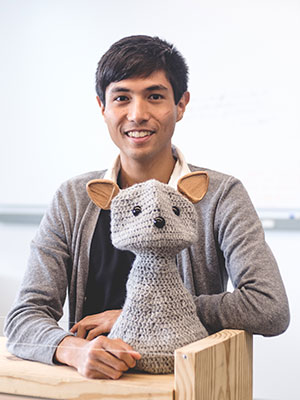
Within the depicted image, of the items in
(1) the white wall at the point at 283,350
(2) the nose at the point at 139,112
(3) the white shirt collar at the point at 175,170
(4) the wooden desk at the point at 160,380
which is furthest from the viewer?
(1) the white wall at the point at 283,350

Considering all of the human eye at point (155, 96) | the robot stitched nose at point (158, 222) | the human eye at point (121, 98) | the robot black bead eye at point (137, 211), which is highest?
the human eye at point (155, 96)

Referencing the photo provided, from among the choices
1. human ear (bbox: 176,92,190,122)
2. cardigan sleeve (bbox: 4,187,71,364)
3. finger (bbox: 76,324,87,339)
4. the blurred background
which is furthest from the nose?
the blurred background

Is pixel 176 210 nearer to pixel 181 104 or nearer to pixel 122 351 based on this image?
pixel 122 351

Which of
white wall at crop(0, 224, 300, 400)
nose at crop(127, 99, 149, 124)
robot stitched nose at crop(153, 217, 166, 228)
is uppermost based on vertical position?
nose at crop(127, 99, 149, 124)

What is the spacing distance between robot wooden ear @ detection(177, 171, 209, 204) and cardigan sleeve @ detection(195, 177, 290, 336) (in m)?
0.18

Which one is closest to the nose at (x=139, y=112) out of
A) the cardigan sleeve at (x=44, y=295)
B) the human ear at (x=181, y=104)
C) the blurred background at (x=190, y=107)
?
the human ear at (x=181, y=104)

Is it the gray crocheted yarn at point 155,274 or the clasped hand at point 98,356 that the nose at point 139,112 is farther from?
the clasped hand at point 98,356

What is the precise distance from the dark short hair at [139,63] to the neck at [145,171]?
0.38 feet

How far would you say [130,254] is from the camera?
0.88 m

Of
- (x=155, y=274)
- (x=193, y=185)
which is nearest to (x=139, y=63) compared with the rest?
(x=193, y=185)

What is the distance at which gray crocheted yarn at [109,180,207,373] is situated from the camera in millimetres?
676

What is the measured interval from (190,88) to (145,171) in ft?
3.44

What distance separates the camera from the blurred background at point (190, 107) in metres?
1.90

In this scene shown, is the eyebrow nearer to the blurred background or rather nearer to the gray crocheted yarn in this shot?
the gray crocheted yarn
